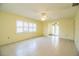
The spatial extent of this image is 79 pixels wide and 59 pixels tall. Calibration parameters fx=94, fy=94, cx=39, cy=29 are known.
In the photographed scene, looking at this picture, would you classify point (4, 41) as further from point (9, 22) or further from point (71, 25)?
point (71, 25)

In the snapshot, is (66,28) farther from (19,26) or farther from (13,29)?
(13,29)

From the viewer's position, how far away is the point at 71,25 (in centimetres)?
812

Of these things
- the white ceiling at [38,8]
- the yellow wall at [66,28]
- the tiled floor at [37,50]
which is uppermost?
the white ceiling at [38,8]

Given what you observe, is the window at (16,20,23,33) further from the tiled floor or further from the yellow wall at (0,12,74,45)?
the tiled floor

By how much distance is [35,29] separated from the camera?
10.3 m

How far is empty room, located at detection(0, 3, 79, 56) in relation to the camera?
168 inches

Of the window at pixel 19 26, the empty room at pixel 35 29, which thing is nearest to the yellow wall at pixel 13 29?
the empty room at pixel 35 29

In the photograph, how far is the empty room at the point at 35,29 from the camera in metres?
4.26

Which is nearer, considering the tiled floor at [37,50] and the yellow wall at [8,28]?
the tiled floor at [37,50]

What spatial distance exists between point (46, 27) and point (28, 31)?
11.8ft

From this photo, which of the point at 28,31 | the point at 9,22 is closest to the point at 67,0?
the point at 9,22

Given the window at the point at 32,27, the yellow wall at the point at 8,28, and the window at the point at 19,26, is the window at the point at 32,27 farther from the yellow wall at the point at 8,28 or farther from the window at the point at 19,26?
the yellow wall at the point at 8,28

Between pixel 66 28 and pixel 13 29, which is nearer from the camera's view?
pixel 13 29

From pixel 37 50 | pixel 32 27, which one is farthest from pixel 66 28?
pixel 37 50
